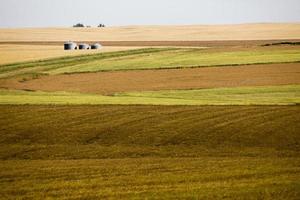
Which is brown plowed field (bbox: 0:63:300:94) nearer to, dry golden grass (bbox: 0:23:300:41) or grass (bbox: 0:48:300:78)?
grass (bbox: 0:48:300:78)

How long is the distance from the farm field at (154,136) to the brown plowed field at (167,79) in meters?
0.08

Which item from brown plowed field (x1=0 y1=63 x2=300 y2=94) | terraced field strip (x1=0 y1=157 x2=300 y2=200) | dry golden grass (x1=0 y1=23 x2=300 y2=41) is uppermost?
dry golden grass (x1=0 y1=23 x2=300 y2=41)

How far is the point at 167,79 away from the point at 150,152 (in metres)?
20.8

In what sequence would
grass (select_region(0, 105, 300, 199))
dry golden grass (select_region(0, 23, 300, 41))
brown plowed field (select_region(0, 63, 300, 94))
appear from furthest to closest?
dry golden grass (select_region(0, 23, 300, 41)), brown plowed field (select_region(0, 63, 300, 94)), grass (select_region(0, 105, 300, 199))

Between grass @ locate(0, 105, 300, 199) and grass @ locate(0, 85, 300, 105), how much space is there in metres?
1.69

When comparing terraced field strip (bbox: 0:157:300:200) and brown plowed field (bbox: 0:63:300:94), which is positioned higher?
terraced field strip (bbox: 0:157:300:200)

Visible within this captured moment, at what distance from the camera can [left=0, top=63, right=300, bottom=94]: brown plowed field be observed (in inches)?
1264

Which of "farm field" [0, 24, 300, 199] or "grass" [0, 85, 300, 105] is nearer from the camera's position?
"farm field" [0, 24, 300, 199]

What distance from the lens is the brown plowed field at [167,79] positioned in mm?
32094

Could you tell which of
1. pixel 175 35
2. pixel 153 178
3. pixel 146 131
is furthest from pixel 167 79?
pixel 175 35

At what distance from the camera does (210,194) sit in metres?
10.1

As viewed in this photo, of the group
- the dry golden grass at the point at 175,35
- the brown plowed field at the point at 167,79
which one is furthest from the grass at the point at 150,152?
the dry golden grass at the point at 175,35

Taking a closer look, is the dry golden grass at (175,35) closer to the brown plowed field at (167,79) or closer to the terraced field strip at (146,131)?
the brown plowed field at (167,79)

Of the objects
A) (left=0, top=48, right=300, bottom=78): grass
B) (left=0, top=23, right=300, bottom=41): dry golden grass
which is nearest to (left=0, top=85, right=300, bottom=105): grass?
(left=0, top=48, right=300, bottom=78): grass
